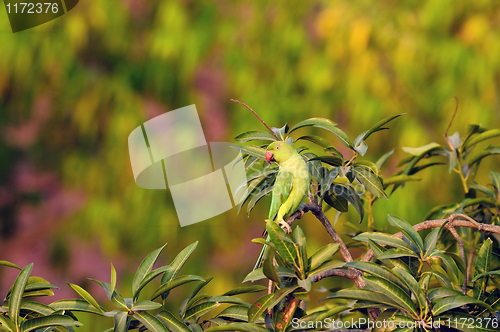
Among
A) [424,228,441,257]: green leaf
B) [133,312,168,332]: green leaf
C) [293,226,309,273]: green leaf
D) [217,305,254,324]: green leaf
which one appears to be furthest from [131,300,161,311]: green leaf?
[424,228,441,257]: green leaf

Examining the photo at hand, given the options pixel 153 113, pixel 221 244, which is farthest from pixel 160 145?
pixel 221 244

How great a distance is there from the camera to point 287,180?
0.84 m

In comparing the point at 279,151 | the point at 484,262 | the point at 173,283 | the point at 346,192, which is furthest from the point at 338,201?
the point at 173,283

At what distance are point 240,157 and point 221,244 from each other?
1.15 m

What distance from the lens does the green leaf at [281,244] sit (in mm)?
588

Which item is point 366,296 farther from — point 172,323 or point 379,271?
point 172,323

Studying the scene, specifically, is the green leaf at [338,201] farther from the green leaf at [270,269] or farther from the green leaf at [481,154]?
the green leaf at [481,154]

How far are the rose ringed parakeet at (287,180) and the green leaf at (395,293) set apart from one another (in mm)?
271

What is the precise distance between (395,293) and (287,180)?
0.34m

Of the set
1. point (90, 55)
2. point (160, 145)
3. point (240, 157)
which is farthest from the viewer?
point (90, 55)

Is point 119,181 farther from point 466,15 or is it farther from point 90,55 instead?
point 466,15

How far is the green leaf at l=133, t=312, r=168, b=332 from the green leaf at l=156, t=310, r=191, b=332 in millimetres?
16

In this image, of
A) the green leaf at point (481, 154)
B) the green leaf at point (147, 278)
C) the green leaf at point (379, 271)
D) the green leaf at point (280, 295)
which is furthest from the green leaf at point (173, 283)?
the green leaf at point (481, 154)

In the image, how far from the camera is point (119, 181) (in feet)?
6.49
